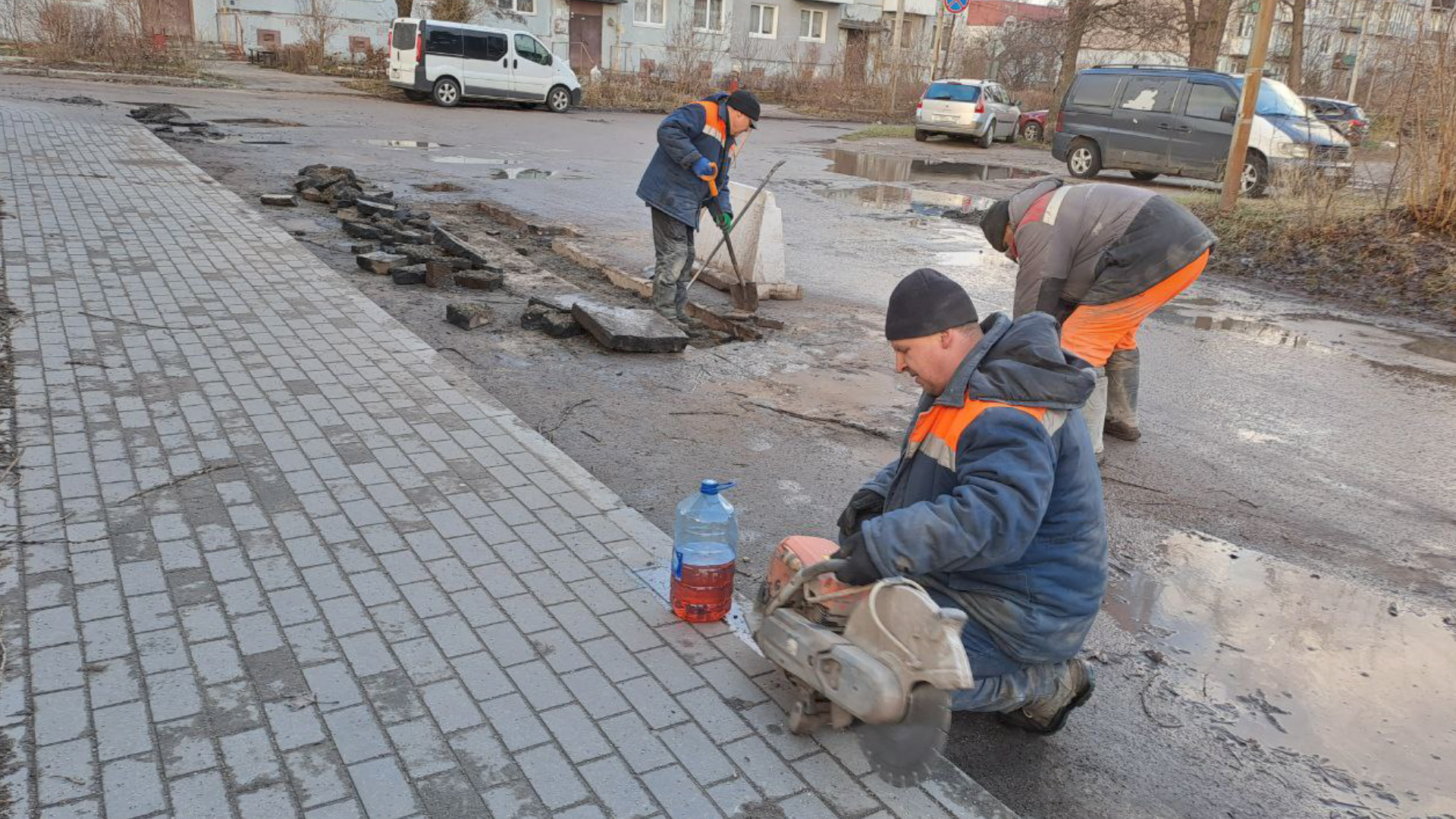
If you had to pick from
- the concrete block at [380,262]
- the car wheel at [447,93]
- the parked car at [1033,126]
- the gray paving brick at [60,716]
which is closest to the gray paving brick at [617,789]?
the gray paving brick at [60,716]

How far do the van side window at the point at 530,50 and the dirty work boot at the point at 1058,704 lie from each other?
27717mm

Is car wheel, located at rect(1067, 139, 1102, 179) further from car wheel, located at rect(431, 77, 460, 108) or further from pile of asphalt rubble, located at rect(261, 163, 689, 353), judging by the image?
car wheel, located at rect(431, 77, 460, 108)

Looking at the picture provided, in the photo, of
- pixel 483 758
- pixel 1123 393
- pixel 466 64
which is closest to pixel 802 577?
pixel 483 758

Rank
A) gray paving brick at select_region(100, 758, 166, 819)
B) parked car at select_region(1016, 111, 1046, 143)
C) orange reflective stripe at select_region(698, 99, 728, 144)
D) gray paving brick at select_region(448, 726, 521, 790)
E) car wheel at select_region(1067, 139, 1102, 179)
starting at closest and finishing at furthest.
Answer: gray paving brick at select_region(100, 758, 166, 819)
gray paving brick at select_region(448, 726, 521, 790)
orange reflective stripe at select_region(698, 99, 728, 144)
car wheel at select_region(1067, 139, 1102, 179)
parked car at select_region(1016, 111, 1046, 143)

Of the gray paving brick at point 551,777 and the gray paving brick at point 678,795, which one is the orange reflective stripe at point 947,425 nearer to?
the gray paving brick at point 678,795

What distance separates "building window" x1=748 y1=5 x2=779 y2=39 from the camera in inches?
1908

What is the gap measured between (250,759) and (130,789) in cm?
27

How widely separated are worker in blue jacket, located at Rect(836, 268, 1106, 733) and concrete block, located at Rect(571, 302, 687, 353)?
13.6 ft

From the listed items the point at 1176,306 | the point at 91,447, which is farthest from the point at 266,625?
the point at 1176,306

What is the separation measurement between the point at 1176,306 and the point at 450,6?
2969cm

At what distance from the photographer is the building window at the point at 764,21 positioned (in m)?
48.5

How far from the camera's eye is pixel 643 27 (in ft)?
147

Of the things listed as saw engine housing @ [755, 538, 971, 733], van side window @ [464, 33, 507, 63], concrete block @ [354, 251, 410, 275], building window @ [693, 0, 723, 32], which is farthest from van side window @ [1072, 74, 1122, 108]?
building window @ [693, 0, 723, 32]

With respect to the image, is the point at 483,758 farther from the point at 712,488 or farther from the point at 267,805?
the point at 712,488
